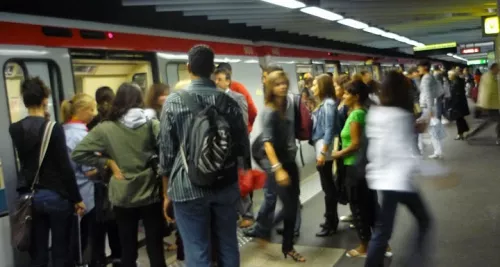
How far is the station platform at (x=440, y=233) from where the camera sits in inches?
164

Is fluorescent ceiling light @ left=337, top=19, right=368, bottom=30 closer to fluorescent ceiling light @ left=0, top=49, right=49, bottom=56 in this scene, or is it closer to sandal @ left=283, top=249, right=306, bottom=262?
sandal @ left=283, top=249, right=306, bottom=262

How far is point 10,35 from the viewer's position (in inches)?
163

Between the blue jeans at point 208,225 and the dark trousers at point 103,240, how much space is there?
5.74 ft

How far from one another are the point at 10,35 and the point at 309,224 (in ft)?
11.0

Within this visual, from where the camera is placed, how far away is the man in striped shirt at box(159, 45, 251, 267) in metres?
2.62

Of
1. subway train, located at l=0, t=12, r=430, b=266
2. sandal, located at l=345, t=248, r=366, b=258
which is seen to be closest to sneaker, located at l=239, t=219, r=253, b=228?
sandal, located at l=345, t=248, r=366, b=258

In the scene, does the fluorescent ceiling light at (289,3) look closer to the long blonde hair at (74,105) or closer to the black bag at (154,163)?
the long blonde hair at (74,105)

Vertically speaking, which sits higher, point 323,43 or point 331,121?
point 323,43

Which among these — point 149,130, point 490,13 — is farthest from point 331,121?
point 490,13

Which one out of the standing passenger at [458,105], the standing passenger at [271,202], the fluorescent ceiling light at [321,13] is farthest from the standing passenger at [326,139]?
the standing passenger at [458,105]

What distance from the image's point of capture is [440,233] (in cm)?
477

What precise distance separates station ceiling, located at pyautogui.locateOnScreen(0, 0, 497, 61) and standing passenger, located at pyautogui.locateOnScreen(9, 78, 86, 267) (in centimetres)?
116

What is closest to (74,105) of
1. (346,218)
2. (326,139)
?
(326,139)

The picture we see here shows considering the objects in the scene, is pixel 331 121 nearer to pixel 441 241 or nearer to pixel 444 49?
pixel 441 241
